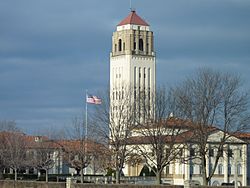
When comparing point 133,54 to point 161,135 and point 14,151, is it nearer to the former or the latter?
point 14,151

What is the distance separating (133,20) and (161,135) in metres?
87.7

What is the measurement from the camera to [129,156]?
283 feet

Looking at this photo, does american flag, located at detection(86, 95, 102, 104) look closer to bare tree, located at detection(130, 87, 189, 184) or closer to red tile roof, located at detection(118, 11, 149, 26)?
bare tree, located at detection(130, 87, 189, 184)

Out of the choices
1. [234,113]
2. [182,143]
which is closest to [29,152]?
[182,143]

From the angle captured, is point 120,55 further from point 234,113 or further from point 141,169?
point 234,113

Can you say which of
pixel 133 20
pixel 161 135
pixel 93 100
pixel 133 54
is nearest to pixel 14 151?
pixel 93 100

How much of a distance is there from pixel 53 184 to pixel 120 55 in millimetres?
91489

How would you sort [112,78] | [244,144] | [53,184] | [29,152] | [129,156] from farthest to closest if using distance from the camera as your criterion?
[112,78] < [29,152] < [244,144] < [129,156] < [53,184]

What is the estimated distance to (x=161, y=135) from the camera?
77.5 m

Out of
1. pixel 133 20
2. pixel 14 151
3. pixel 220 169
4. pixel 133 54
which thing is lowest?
pixel 220 169

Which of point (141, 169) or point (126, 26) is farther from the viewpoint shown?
point (126, 26)

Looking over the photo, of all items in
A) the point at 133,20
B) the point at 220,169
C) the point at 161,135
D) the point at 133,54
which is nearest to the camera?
the point at 161,135

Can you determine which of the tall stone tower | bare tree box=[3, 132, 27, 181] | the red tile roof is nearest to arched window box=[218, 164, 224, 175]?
bare tree box=[3, 132, 27, 181]

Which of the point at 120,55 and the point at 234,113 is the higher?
the point at 120,55
